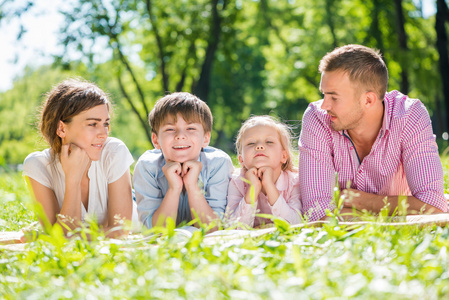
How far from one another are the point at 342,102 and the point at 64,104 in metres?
2.30

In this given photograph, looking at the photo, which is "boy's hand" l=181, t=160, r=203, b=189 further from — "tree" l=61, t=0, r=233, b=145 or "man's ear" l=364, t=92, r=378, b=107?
"tree" l=61, t=0, r=233, b=145

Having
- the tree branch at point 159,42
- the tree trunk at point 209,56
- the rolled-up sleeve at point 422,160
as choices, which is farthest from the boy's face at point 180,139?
the tree branch at point 159,42

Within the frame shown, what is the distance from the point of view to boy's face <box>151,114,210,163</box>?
3746 millimetres

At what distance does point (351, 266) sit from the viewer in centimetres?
180

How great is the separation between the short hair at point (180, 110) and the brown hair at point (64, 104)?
446 mm

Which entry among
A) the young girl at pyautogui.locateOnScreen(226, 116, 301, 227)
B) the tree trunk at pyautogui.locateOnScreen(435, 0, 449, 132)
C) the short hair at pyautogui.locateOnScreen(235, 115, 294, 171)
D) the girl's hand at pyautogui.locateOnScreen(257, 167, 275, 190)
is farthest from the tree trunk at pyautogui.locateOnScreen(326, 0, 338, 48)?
the girl's hand at pyautogui.locateOnScreen(257, 167, 275, 190)

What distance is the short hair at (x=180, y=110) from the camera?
3873mm

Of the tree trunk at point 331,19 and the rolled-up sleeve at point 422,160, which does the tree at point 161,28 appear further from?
the rolled-up sleeve at point 422,160

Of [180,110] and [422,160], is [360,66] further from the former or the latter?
[180,110]

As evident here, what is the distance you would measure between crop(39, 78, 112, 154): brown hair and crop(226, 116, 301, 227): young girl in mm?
1260

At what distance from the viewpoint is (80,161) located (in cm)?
369

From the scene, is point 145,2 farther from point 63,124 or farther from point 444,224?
point 444,224

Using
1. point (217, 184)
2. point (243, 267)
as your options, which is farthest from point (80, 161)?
point (243, 267)

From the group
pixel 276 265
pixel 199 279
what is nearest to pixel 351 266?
pixel 276 265
